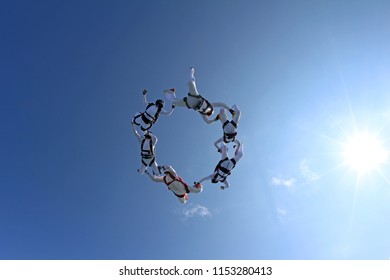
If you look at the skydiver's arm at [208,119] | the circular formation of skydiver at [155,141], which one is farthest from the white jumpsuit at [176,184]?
the skydiver's arm at [208,119]

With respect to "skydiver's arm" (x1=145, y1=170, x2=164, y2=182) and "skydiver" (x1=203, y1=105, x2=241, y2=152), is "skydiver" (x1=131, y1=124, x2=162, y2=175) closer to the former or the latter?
"skydiver's arm" (x1=145, y1=170, x2=164, y2=182)

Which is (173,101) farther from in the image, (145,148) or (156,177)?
(156,177)

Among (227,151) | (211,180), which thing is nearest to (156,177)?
(211,180)

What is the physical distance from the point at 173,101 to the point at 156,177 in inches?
199

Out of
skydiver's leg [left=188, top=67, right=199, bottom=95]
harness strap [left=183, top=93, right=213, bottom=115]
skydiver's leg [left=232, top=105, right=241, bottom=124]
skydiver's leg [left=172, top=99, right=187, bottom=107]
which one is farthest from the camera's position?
skydiver's leg [left=232, top=105, right=241, bottom=124]

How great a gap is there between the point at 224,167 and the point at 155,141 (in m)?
4.84

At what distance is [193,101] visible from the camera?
66.9 feet

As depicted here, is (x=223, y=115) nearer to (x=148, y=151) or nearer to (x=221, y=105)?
(x=221, y=105)

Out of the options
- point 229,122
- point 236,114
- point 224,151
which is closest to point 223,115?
point 229,122

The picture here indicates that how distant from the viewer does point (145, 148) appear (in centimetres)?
2153

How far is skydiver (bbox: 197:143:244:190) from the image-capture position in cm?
2125

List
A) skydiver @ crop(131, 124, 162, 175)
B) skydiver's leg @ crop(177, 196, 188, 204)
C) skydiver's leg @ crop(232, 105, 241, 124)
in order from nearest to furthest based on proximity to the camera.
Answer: skydiver's leg @ crop(232, 105, 241, 124)
skydiver @ crop(131, 124, 162, 175)
skydiver's leg @ crop(177, 196, 188, 204)

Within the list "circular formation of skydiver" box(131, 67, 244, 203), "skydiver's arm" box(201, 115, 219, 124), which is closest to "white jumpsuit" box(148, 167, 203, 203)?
"circular formation of skydiver" box(131, 67, 244, 203)

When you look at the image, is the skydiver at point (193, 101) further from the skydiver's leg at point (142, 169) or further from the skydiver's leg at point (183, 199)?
the skydiver's leg at point (183, 199)
